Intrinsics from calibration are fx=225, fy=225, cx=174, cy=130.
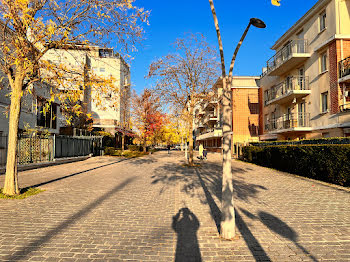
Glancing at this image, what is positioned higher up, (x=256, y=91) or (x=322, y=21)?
(x=322, y=21)

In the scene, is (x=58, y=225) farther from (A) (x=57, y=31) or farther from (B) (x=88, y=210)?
(A) (x=57, y=31)

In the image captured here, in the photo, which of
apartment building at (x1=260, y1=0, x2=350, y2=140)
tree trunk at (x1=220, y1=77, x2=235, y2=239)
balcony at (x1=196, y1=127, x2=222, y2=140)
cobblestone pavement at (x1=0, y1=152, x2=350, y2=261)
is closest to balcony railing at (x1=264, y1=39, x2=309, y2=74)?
apartment building at (x1=260, y1=0, x2=350, y2=140)

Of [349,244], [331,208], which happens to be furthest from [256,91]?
[349,244]

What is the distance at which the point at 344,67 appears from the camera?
47.6ft

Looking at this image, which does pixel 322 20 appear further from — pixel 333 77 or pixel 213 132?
pixel 213 132

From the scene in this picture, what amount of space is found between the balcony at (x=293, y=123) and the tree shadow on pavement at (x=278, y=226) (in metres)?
15.3

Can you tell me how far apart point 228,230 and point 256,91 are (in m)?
29.2

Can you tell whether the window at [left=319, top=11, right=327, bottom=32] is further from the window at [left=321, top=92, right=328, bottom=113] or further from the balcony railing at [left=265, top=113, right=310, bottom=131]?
the balcony railing at [left=265, top=113, right=310, bottom=131]

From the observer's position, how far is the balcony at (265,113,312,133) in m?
18.3

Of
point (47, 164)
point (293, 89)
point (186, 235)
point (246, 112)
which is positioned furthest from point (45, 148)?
point (246, 112)

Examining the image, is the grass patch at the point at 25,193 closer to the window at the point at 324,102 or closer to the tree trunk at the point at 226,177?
the tree trunk at the point at 226,177

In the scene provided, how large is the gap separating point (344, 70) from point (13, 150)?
713 inches

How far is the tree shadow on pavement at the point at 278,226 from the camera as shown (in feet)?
12.1

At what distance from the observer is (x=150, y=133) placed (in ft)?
105
